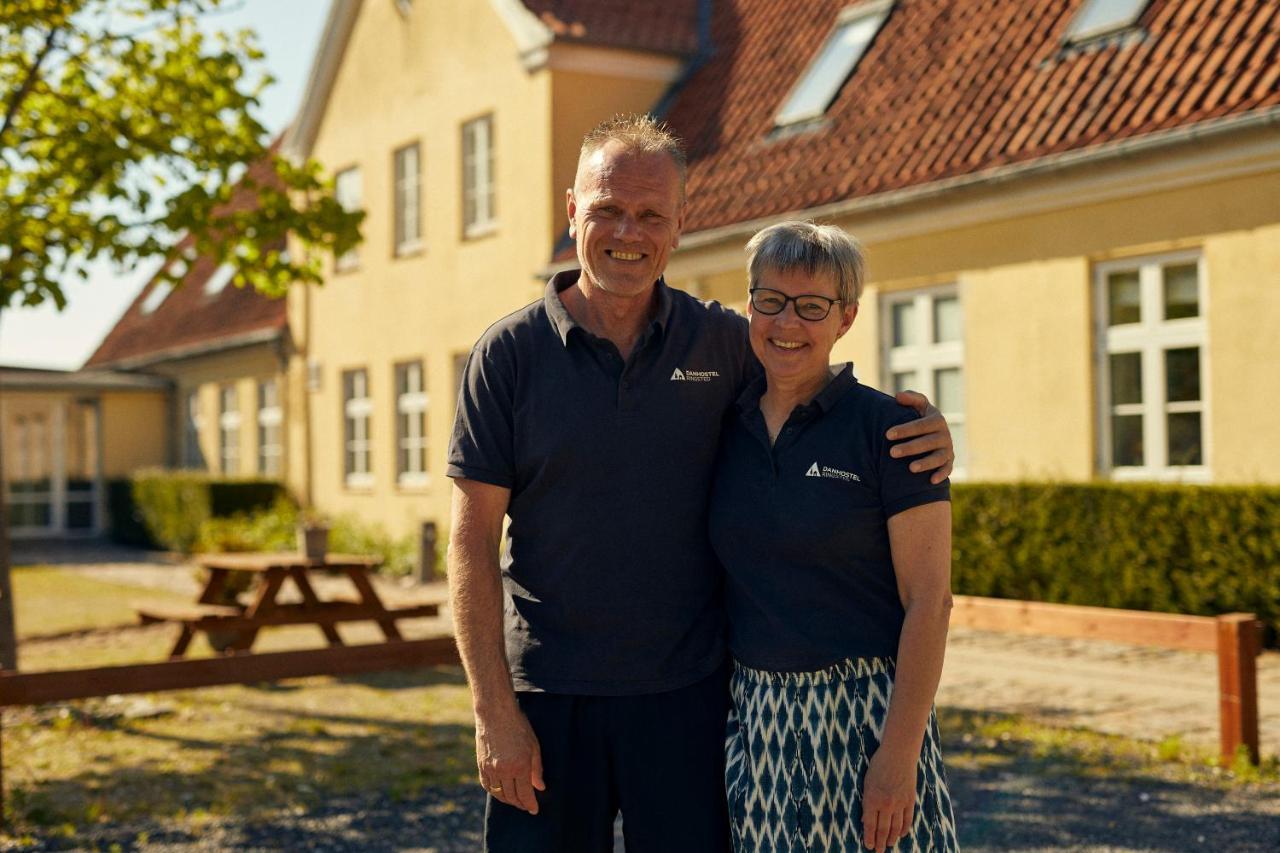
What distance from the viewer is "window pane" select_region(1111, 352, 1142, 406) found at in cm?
1196

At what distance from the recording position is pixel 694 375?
3285mm

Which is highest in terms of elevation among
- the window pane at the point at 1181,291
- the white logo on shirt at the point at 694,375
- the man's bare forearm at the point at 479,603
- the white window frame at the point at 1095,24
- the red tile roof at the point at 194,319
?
the white window frame at the point at 1095,24

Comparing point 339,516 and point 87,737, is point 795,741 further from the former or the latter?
point 339,516

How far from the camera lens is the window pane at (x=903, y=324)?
45.5 ft

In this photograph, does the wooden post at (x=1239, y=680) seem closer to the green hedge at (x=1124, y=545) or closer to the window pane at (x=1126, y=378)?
the green hedge at (x=1124, y=545)

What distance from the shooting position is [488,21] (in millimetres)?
19281

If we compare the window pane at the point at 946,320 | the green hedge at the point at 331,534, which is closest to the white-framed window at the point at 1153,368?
the window pane at the point at 946,320

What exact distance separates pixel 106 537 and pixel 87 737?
838 inches

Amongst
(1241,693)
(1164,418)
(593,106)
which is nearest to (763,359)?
(1241,693)

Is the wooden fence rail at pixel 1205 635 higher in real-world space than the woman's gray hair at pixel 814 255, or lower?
lower

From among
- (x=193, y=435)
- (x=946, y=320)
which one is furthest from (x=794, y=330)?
(x=193, y=435)

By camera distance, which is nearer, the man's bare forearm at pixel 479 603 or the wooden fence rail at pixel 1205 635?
the man's bare forearm at pixel 479 603

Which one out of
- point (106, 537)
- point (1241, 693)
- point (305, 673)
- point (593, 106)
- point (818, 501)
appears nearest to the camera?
point (818, 501)

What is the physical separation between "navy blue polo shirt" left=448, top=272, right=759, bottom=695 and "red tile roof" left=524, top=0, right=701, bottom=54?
15.0 metres
